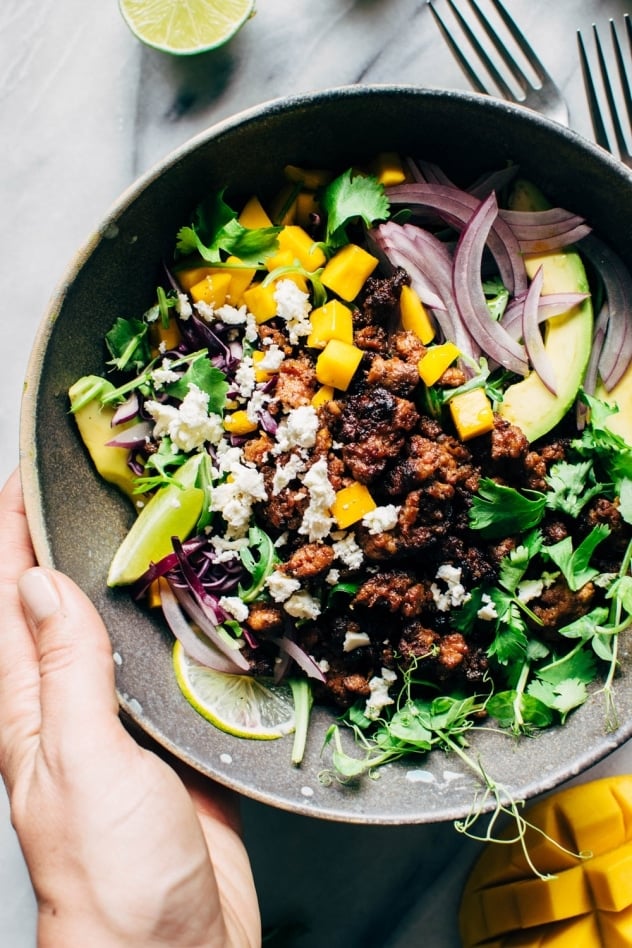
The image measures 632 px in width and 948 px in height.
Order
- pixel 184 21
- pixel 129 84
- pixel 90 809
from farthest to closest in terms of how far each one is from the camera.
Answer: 1. pixel 129 84
2. pixel 184 21
3. pixel 90 809

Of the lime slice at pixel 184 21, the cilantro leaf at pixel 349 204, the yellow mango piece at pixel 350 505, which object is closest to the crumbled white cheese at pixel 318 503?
the yellow mango piece at pixel 350 505

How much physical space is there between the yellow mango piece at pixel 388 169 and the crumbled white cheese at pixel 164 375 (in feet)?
2.52

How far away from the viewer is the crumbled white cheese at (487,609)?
2275mm

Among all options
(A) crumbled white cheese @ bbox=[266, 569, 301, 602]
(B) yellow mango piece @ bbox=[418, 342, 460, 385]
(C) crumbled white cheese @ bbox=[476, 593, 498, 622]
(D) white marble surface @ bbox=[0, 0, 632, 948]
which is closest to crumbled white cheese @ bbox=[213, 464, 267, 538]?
(A) crumbled white cheese @ bbox=[266, 569, 301, 602]

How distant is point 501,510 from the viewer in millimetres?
2248

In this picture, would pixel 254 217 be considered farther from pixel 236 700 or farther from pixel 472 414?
pixel 236 700

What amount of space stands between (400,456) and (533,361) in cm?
45

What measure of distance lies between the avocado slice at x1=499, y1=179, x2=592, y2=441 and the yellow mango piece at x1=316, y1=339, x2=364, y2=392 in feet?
1.37

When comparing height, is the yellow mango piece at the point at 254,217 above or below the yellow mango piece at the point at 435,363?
above

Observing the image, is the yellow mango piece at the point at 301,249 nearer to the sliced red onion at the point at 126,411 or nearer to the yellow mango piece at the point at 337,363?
the yellow mango piece at the point at 337,363

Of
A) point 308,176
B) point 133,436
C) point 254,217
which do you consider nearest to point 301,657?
point 133,436

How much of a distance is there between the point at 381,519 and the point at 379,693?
485mm

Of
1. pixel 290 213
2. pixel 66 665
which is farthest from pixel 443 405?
pixel 66 665

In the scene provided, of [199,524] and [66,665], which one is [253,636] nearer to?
[199,524]
